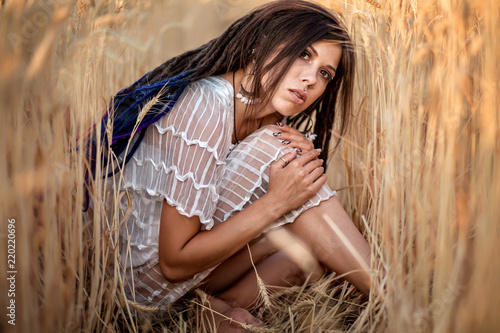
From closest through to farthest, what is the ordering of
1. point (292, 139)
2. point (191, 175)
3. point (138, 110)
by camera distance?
point (191, 175)
point (138, 110)
point (292, 139)

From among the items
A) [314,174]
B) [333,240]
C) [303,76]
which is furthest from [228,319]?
[303,76]

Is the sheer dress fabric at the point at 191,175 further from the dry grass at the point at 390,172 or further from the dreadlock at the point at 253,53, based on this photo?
the dry grass at the point at 390,172

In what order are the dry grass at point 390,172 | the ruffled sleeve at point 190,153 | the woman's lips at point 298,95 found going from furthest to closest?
1. the woman's lips at point 298,95
2. the ruffled sleeve at point 190,153
3. the dry grass at point 390,172

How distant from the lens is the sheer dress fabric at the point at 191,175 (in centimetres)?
138

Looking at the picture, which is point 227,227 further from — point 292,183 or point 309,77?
point 309,77

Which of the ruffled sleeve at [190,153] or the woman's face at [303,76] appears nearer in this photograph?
the ruffled sleeve at [190,153]

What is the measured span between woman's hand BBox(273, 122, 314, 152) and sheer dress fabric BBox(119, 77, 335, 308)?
2cm

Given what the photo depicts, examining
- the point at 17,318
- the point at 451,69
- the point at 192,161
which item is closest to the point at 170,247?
the point at 192,161

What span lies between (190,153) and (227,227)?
26 centimetres

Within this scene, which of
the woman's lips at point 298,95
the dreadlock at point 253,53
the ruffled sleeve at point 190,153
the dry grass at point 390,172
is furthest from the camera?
the woman's lips at point 298,95

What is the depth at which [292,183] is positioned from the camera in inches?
56.7

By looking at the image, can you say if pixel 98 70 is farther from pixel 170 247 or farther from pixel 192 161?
pixel 170 247

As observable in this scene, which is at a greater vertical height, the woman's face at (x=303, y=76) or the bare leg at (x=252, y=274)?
the woman's face at (x=303, y=76)

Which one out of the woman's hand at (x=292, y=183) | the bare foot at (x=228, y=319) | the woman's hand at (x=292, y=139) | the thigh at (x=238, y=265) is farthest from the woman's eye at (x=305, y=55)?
the bare foot at (x=228, y=319)
